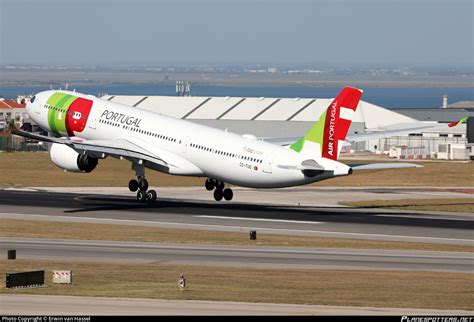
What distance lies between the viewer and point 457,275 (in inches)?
2119

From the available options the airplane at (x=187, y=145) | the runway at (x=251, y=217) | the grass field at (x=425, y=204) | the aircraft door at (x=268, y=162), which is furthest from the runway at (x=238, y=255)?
the grass field at (x=425, y=204)

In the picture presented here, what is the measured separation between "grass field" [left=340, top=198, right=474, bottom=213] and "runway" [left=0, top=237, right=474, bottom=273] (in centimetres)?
2668

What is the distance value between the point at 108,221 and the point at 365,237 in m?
17.2

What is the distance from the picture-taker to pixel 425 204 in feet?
306

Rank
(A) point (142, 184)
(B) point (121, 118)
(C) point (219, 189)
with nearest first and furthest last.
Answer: (A) point (142, 184), (B) point (121, 118), (C) point (219, 189)

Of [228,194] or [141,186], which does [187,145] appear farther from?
[228,194]

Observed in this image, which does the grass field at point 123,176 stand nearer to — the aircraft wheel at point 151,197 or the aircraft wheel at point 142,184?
the aircraft wheel at point 151,197

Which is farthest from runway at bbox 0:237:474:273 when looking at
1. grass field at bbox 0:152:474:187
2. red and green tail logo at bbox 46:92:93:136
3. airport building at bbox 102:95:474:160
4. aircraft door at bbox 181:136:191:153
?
airport building at bbox 102:95:474:160

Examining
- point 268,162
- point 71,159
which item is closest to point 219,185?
point 268,162

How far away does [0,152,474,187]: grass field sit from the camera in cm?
11053

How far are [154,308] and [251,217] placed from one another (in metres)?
38.5

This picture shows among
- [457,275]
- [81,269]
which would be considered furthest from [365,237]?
[81,269]

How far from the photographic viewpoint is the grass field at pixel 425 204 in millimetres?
89431

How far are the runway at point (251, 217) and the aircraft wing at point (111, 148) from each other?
149 inches
